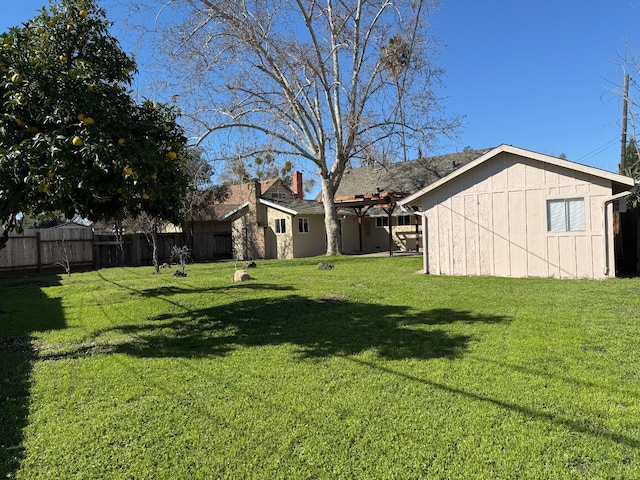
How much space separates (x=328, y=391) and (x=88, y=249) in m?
19.8

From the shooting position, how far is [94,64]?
6348 millimetres

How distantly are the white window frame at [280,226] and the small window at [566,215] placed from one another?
48.9ft

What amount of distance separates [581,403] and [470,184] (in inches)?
397

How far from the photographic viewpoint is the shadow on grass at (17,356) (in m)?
3.31

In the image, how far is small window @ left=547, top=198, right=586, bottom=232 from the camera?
37.6ft

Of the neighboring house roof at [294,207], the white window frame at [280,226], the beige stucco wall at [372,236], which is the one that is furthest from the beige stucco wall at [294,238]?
the beige stucco wall at [372,236]

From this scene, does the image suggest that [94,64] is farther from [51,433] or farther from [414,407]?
[414,407]

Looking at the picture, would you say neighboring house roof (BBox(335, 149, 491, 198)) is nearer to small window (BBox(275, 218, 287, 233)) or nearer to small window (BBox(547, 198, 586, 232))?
small window (BBox(275, 218, 287, 233))

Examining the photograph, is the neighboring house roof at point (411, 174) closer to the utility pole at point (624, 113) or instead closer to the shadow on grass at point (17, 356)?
the utility pole at point (624, 113)

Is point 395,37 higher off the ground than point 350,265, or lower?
higher

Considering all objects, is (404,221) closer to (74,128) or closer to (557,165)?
(557,165)

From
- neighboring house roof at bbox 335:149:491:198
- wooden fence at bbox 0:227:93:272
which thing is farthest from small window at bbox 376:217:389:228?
wooden fence at bbox 0:227:93:272

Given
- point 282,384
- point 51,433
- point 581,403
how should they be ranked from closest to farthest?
point 51,433 < point 581,403 < point 282,384

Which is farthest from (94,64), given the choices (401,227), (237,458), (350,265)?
(401,227)
